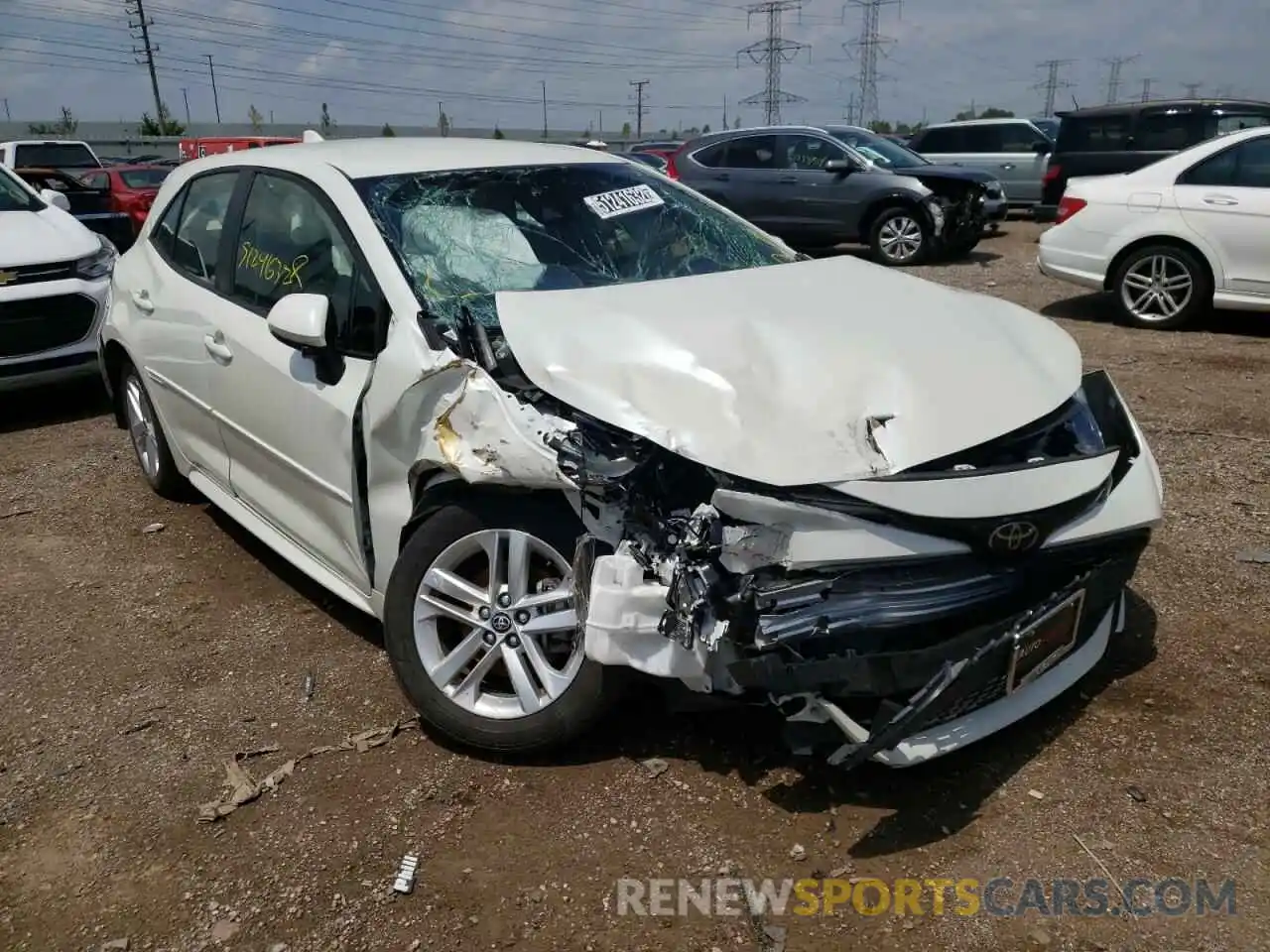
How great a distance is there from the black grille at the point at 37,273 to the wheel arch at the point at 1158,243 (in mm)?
7746

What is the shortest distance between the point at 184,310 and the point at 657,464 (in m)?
2.57

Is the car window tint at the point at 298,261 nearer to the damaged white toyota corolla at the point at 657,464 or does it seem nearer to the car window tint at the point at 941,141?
the damaged white toyota corolla at the point at 657,464

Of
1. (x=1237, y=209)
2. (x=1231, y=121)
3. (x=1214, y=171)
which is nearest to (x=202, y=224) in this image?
(x=1237, y=209)

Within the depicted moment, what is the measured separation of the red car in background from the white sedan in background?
12.0 m

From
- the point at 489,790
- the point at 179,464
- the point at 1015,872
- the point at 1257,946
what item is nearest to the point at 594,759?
the point at 489,790

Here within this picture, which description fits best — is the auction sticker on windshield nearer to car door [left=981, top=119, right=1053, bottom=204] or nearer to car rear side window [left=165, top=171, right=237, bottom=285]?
car rear side window [left=165, top=171, right=237, bottom=285]

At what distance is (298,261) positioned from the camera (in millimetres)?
3586

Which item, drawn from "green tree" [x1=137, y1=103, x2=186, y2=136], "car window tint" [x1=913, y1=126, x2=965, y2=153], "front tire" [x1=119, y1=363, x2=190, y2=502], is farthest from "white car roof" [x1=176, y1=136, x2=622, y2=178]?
"green tree" [x1=137, y1=103, x2=186, y2=136]

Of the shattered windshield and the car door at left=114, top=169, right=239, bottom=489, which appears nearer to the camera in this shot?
the shattered windshield

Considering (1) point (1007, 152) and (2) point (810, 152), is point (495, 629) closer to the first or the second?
(2) point (810, 152)

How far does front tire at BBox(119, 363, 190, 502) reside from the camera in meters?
4.93

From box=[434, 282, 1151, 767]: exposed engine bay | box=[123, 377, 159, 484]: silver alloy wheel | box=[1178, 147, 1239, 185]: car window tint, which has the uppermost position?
box=[1178, 147, 1239, 185]: car window tint

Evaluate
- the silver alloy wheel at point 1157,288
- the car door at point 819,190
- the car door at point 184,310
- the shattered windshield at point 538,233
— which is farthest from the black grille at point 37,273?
the car door at point 819,190

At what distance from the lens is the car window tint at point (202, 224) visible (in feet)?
13.6
